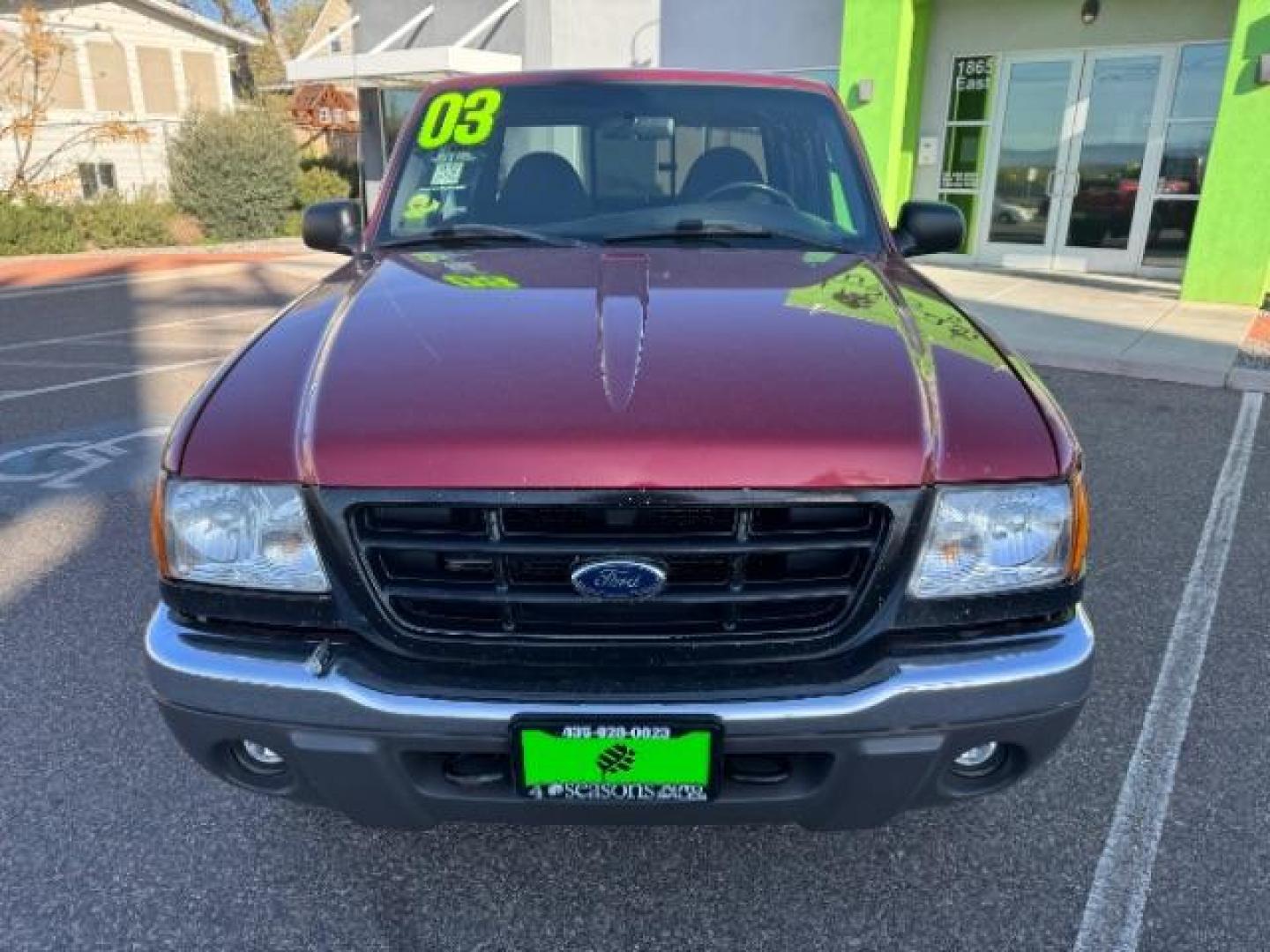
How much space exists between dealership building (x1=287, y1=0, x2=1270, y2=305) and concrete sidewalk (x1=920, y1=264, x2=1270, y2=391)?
684 mm

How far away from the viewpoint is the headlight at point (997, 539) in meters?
1.71

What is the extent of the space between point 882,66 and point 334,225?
10.5 m

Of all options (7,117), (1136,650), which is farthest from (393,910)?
(7,117)

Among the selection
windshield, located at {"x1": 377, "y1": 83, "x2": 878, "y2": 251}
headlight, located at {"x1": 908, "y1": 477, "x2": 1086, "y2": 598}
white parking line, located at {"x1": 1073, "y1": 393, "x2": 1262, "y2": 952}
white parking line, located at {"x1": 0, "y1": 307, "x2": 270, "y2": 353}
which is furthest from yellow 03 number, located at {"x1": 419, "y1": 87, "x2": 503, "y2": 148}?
white parking line, located at {"x1": 0, "y1": 307, "x2": 270, "y2": 353}

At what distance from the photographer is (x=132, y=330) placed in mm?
9484

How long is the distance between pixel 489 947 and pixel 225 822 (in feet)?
2.70

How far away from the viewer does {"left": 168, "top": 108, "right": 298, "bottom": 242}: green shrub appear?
1792 centimetres

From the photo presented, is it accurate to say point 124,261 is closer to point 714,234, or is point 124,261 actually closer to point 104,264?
point 104,264

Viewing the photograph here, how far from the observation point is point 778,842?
231 centimetres

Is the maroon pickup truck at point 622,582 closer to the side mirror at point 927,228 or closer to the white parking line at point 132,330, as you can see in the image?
the side mirror at point 927,228

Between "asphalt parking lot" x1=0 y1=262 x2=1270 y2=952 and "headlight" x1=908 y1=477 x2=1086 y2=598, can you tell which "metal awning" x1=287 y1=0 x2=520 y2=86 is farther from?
"headlight" x1=908 y1=477 x2=1086 y2=598

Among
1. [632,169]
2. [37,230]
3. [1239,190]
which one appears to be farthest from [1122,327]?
[37,230]

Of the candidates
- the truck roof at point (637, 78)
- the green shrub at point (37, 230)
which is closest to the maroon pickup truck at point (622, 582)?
the truck roof at point (637, 78)

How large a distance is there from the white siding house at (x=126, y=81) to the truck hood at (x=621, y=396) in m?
22.0
